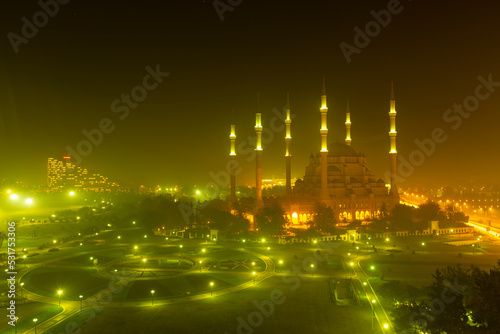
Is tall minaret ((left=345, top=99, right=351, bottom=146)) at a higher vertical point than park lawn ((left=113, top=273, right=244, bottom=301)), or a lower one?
higher

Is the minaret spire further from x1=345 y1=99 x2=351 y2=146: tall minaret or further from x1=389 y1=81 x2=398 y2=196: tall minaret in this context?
x1=345 y1=99 x2=351 y2=146: tall minaret

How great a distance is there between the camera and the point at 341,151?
63406 millimetres

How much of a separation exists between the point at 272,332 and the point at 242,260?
49.6 feet

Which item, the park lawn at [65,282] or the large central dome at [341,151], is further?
the large central dome at [341,151]

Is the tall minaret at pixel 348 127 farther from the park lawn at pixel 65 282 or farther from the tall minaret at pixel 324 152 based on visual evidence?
the park lawn at pixel 65 282

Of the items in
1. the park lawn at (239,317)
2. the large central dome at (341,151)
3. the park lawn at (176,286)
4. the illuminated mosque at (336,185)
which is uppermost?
the large central dome at (341,151)

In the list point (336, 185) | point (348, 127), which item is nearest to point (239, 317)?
point (336, 185)

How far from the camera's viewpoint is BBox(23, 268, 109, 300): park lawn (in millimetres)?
25250

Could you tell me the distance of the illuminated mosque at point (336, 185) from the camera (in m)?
54.1

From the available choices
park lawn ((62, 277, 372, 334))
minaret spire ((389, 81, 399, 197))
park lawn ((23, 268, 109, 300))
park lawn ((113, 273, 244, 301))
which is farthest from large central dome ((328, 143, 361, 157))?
park lawn ((23, 268, 109, 300))

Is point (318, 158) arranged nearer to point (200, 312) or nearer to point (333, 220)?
point (333, 220)

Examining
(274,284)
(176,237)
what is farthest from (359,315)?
(176,237)

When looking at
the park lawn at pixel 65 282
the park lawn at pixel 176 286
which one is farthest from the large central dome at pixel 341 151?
the park lawn at pixel 65 282

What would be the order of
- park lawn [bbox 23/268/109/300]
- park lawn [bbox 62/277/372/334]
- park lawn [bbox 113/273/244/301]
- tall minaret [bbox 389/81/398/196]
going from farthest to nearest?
tall minaret [bbox 389/81/398/196] < park lawn [bbox 23/268/109/300] < park lawn [bbox 113/273/244/301] < park lawn [bbox 62/277/372/334]
